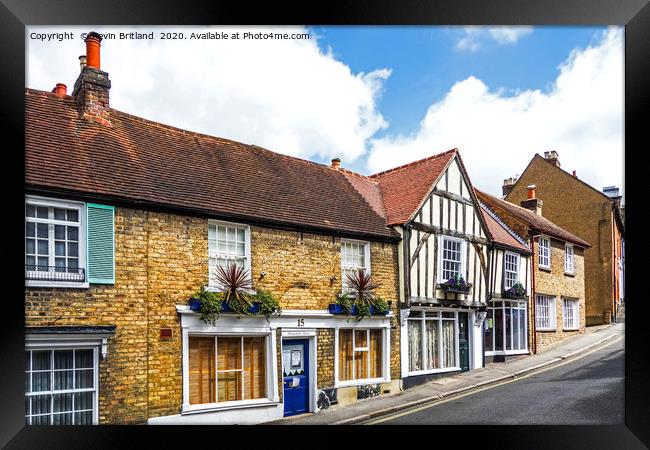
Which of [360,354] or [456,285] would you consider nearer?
[360,354]

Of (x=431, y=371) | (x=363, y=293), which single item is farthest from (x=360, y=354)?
(x=431, y=371)

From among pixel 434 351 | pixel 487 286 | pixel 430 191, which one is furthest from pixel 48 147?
pixel 487 286

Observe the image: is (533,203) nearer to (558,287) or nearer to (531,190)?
(531,190)

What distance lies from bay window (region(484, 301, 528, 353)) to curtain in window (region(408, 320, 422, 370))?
5.73 ft

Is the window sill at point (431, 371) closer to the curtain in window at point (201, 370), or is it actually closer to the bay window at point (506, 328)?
the bay window at point (506, 328)

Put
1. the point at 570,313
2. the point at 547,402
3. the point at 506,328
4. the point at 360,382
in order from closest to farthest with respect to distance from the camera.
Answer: the point at 547,402 → the point at 360,382 → the point at 506,328 → the point at 570,313

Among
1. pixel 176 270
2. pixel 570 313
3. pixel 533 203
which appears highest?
pixel 533 203

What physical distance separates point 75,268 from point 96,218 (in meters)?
0.60

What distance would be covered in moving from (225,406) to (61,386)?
77.9 inches

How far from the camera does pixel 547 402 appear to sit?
8555mm

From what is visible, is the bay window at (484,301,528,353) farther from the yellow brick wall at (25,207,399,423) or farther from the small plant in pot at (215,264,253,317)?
the small plant in pot at (215,264,253,317)

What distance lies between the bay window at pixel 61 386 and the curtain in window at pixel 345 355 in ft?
11.7
